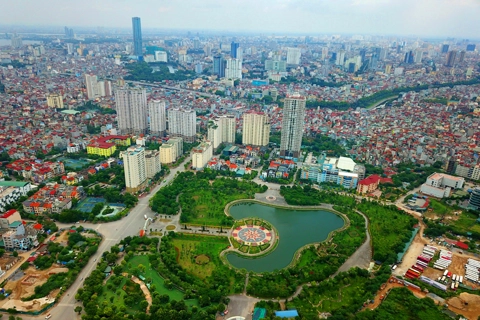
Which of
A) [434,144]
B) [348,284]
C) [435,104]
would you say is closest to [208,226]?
[348,284]

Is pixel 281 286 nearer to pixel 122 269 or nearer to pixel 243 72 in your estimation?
pixel 122 269

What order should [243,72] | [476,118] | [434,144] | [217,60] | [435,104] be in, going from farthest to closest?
[243,72] → [217,60] → [435,104] → [476,118] → [434,144]

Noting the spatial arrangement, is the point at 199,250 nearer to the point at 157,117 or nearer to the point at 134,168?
the point at 134,168

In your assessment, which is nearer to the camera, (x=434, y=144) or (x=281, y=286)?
(x=281, y=286)

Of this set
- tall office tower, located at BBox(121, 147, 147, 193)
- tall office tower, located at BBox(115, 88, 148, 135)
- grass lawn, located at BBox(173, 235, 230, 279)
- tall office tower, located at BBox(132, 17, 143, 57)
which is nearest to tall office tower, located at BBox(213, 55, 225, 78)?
tall office tower, located at BBox(132, 17, 143, 57)

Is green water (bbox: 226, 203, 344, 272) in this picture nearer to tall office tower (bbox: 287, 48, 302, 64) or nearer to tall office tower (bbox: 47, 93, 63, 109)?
tall office tower (bbox: 47, 93, 63, 109)

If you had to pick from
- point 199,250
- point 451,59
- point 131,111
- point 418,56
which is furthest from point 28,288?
point 418,56

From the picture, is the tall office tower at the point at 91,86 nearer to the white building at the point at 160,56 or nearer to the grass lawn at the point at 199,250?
the white building at the point at 160,56

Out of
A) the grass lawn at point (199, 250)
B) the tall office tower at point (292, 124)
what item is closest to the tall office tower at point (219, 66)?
the tall office tower at point (292, 124)
